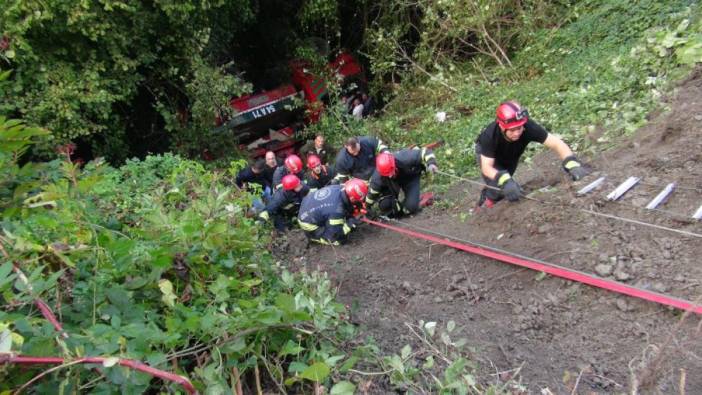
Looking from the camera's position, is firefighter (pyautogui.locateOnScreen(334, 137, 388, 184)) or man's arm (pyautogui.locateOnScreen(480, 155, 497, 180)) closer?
man's arm (pyautogui.locateOnScreen(480, 155, 497, 180))

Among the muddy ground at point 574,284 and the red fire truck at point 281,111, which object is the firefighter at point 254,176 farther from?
the muddy ground at point 574,284

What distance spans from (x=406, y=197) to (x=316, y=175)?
1.96 meters

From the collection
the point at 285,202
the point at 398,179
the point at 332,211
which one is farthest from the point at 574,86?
the point at 285,202

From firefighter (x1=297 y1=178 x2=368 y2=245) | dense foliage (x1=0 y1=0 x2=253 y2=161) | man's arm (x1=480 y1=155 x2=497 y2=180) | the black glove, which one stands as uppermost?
dense foliage (x1=0 y1=0 x2=253 y2=161)

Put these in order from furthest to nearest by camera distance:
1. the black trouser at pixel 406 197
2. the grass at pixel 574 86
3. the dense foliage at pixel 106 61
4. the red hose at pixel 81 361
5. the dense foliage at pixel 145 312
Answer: the dense foliage at pixel 106 61
the black trouser at pixel 406 197
the grass at pixel 574 86
the dense foliage at pixel 145 312
the red hose at pixel 81 361

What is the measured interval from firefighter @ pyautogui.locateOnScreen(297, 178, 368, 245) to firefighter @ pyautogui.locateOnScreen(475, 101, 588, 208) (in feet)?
5.43

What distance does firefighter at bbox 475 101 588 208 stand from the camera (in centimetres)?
471

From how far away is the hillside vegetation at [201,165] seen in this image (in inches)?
64.6

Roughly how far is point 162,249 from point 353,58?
11.6 metres

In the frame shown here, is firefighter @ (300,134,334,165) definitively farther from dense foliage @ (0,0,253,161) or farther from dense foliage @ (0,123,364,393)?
dense foliage @ (0,123,364,393)

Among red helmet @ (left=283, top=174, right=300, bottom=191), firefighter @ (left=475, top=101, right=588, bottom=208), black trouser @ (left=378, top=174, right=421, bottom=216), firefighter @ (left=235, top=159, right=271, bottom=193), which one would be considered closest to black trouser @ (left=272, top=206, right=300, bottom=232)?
red helmet @ (left=283, top=174, right=300, bottom=191)

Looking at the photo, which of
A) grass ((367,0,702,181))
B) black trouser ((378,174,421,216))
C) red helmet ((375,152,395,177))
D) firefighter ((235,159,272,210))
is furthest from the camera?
firefighter ((235,159,272,210))

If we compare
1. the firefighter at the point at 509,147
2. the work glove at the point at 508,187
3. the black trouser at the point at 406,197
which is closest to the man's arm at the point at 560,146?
the firefighter at the point at 509,147

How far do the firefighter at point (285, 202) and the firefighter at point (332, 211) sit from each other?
87cm
